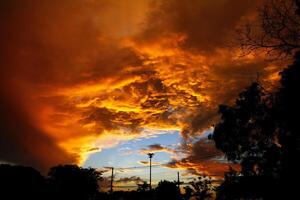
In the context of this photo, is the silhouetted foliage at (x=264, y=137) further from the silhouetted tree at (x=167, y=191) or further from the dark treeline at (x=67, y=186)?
the silhouetted tree at (x=167, y=191)

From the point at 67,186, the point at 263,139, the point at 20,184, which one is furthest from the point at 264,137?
the point at 67,186

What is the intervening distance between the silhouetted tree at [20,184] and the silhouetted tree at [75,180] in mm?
13933

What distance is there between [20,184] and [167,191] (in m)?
41.3

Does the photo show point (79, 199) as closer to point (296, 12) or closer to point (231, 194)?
point (231, 194)

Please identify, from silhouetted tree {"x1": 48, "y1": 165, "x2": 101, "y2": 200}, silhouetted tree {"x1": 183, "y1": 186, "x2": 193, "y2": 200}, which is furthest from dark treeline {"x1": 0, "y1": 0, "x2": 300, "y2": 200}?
silhouetted tree {"x1": 183, "y1": 186, "x2": 193, "y2": 200}

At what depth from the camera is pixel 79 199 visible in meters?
84.0

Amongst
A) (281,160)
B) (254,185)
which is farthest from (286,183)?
(254,185)

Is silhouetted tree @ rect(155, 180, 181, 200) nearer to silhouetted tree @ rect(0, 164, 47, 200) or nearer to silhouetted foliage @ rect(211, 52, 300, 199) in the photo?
silhouetted tree @ rect(0, 164, 47, 200)

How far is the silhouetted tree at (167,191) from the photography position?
90956 mm

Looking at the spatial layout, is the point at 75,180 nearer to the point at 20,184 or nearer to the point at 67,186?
the point at 67,186

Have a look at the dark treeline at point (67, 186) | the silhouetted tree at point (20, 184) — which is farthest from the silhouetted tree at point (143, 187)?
the silhouetted tree at point (20, 184)

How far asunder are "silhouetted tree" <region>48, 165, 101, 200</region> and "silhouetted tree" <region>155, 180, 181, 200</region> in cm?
1567

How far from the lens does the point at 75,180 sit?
3489 inches

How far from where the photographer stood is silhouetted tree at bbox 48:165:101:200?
276 feet
